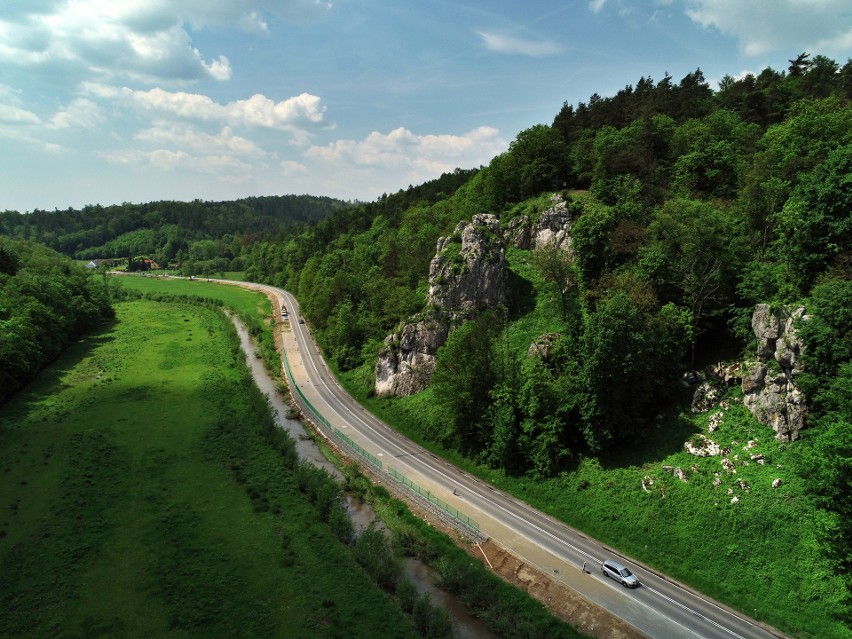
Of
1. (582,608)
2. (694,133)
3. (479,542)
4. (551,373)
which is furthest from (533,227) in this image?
(582,608)

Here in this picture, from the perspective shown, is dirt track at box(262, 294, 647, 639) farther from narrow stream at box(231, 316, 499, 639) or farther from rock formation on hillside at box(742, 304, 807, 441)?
rock formation on hillside at box(742, 304, 807, 441)

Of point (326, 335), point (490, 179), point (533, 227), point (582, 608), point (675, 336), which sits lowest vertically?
point (582, 608)

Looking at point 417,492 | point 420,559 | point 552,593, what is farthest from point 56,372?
point 552,593

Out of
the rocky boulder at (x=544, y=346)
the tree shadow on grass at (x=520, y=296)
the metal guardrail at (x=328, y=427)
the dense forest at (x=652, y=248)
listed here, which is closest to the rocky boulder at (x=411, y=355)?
the dense forest at (x=652, y=248)

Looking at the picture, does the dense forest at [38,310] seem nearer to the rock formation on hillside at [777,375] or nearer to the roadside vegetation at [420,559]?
the roadside vegetation at [420,559]

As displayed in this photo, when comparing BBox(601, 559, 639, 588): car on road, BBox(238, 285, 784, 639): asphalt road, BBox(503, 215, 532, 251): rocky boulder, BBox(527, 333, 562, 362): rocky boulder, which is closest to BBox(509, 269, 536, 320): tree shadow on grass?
BBox(503, 215, 532, 251): rocky boulder

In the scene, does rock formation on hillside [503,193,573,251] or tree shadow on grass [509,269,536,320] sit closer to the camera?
tree shadow on grass [509,269,536,320]

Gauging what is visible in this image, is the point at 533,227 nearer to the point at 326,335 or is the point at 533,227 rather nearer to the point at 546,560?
the point at 326,335

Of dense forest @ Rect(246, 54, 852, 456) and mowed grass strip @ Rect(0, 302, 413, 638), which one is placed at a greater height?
dense forest @ Rect(246, 54, 852, 456)
